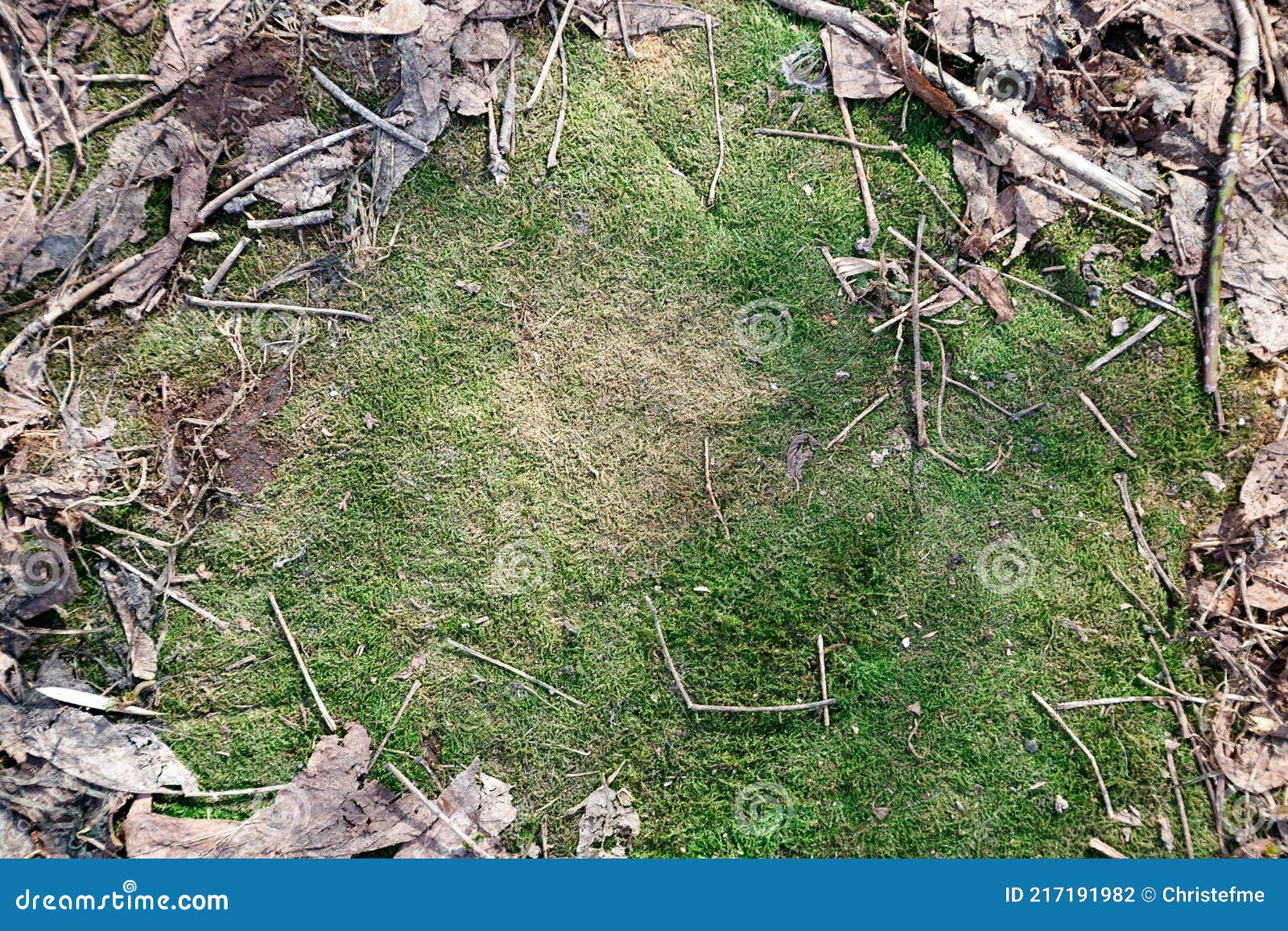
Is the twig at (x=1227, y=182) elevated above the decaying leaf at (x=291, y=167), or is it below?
below

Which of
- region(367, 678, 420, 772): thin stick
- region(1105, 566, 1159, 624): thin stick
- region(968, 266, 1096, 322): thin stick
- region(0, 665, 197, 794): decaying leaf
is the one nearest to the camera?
region(0, 665, 197, 794): decaying leaf

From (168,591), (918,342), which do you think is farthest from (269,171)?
(918,342)

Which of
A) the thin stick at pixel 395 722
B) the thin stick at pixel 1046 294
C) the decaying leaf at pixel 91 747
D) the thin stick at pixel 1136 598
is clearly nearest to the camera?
the decaying leaf at pixel 91 747

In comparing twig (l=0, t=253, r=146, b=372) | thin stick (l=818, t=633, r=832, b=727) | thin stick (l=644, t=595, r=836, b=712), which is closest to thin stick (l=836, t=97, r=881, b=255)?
thin stick (l=818, t=633, r=832, b=727)

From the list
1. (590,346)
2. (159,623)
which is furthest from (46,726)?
(590,346)

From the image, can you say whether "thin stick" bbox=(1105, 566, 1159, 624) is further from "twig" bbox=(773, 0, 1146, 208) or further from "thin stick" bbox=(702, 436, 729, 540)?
"thin stick" bbox=(702, 436, 729, 540)

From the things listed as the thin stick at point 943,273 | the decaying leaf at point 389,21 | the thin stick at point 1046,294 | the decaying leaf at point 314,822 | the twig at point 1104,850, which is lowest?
the twig at point 1104,850

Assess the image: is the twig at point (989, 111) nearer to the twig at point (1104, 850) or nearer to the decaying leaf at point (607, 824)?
the twig at point (1104, 850)

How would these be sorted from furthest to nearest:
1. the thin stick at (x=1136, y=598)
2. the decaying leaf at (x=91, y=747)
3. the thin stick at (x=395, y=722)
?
the thin stick at (x=1136, y=598) → the thin stick at (x=395, y=722) → the decaying leaf at (x=91, y=747)

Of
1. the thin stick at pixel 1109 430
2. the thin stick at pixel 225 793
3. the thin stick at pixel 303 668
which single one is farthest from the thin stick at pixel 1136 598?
the thin stick at pixel 225 793
